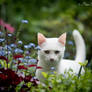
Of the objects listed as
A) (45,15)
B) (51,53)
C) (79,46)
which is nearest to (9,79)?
(51,53)

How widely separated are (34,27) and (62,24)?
686 millimetres

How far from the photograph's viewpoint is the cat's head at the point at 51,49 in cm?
250

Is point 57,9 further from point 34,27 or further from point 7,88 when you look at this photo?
point 7,88

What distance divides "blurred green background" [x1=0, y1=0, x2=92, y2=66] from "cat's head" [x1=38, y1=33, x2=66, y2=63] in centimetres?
271

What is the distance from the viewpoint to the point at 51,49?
250cm

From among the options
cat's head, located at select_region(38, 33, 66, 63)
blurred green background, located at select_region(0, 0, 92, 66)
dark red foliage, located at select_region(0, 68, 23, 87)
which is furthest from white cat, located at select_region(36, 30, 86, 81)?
blurred green background, located at select_region(0, 0, 92, 66)

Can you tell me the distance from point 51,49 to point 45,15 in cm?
381

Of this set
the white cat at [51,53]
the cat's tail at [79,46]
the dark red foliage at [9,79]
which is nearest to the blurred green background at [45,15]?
the cat's tail at [79,46]

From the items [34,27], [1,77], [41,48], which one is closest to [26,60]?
[41,48]

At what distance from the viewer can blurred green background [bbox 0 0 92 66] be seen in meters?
5.50

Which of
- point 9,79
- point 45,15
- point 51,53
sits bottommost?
point 9,79

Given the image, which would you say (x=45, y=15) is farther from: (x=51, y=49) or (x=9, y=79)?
(x=9, y=79)

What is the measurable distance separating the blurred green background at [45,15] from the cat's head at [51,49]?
2711 millimetres

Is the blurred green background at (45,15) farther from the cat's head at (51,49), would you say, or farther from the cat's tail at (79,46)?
the cat's head at (51,49)
